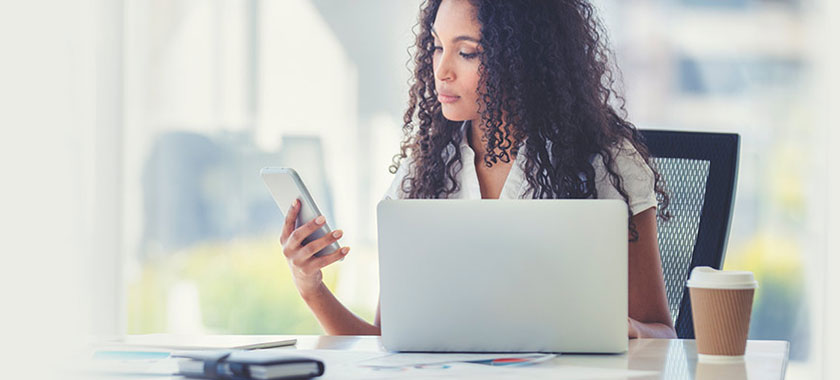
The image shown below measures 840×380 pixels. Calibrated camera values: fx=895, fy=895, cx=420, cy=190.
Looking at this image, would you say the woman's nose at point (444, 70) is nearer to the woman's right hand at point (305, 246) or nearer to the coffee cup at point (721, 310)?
the woman's right hand at point (305, 246)

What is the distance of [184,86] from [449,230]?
2.37m

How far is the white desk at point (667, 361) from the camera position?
1022mm

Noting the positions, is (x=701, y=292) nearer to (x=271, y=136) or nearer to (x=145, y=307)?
(x=271, y=136)

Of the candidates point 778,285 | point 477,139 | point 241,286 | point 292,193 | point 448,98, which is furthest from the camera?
point 241,286

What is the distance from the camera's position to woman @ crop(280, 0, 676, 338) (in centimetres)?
169

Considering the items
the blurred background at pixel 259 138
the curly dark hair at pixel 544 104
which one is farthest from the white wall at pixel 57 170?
the curly dark hair at pixel 544 104

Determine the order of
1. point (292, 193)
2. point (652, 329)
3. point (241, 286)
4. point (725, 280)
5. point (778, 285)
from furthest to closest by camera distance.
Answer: point (241, 286) < point (778, 285) < point (652, 329) < point (292, 193) < point (725, 280)

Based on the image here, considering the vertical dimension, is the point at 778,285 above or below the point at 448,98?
below

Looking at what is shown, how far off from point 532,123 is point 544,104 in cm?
5

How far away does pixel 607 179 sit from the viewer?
173 centimetres

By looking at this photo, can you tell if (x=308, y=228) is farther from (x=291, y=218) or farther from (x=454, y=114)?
(x=454, y=114)

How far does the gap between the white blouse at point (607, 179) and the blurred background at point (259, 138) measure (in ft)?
4.13

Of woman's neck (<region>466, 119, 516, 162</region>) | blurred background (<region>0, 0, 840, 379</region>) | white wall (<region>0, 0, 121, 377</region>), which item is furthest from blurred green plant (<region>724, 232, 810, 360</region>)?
white wall (<region>0, 0, 121, 377</region>)

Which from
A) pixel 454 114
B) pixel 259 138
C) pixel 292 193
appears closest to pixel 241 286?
pixel 259 138
